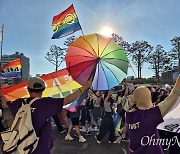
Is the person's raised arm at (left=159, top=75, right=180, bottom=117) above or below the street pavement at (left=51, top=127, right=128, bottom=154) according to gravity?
above

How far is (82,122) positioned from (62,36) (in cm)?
447

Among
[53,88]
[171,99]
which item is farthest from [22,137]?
[53,88]

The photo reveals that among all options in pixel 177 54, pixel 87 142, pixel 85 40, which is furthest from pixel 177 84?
pixel 177 54

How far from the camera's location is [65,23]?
5.71 meters

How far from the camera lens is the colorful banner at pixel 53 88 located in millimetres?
4094

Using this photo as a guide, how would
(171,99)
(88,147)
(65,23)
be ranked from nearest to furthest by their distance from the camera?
(171,99) → (65,23) → (88,147)

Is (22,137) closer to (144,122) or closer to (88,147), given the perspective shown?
(144,122)

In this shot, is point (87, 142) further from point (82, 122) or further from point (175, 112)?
point (175, 112)

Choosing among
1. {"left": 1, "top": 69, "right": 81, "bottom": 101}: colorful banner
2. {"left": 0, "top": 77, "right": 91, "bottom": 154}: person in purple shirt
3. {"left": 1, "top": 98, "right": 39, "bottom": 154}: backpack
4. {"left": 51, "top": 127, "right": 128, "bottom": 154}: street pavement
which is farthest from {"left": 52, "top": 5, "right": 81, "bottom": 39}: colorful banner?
{"left": 1, "top": 98, "right": 39, "bottom": 154}: backpack

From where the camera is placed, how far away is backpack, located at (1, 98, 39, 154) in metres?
2.39

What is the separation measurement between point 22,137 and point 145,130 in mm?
1163

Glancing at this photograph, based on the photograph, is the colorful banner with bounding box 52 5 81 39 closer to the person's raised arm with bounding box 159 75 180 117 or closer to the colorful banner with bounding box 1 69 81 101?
the colorful banner with bounding box 1 69 81 101

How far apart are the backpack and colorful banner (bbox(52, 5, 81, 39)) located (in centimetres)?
328

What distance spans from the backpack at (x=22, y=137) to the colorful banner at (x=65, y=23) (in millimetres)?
3284
